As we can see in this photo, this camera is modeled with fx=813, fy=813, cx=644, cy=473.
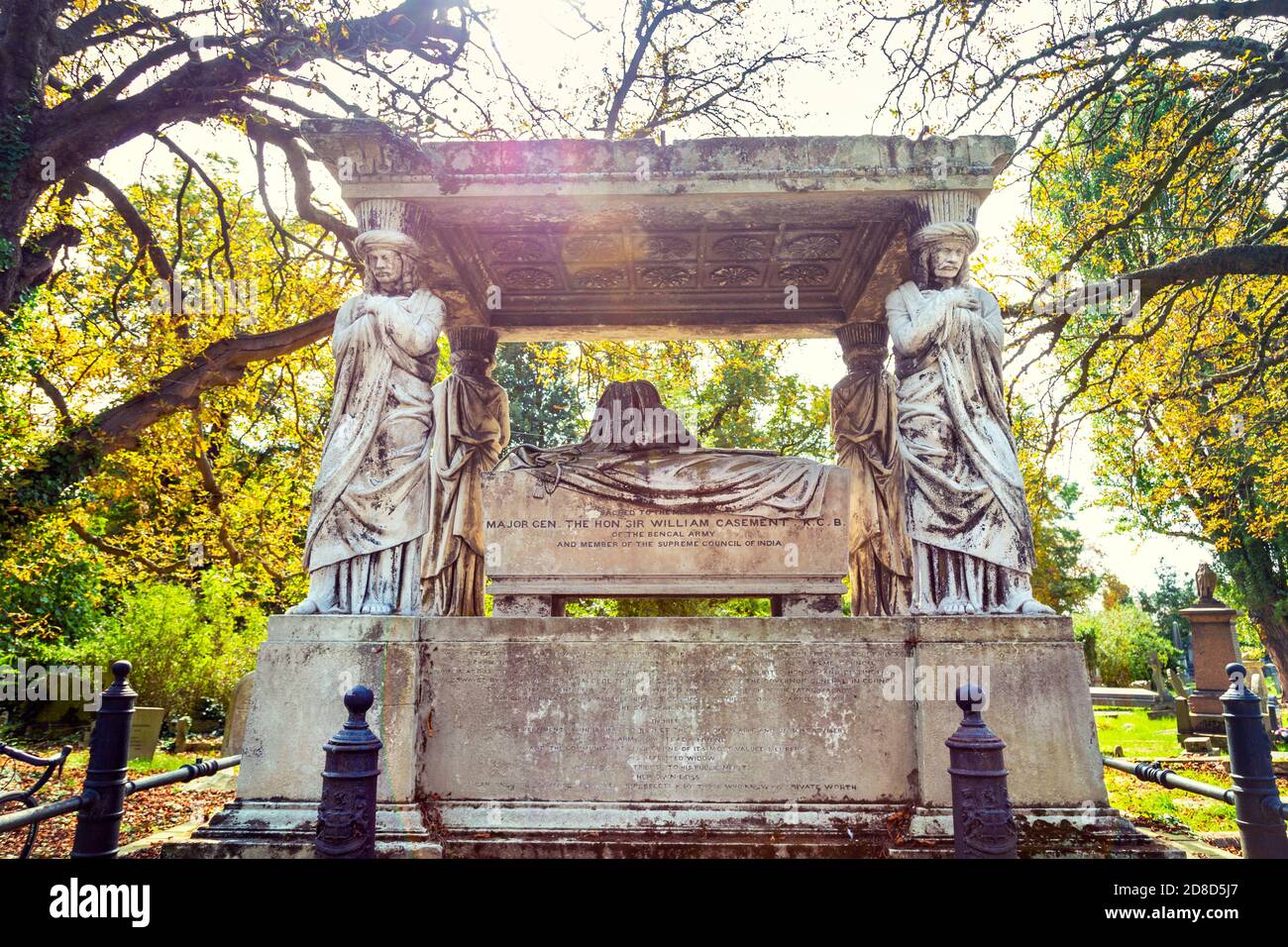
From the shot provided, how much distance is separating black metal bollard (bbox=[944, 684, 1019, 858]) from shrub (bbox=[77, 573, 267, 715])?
1604 centimetres

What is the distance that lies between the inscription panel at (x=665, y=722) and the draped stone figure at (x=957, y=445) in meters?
0.67

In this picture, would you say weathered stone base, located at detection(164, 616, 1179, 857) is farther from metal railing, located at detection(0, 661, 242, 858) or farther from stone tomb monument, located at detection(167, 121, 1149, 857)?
metal railing, located at detection(0, 661, 242, 858)

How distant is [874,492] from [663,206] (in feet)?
8.90

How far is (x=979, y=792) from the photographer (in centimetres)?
285

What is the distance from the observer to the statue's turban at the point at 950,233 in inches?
202

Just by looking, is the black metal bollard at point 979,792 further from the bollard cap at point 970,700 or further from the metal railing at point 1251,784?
the metal railing at point 1251,784

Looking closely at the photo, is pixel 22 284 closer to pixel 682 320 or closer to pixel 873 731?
pixel 682 320

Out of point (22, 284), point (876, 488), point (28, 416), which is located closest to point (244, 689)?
point (28, 416)

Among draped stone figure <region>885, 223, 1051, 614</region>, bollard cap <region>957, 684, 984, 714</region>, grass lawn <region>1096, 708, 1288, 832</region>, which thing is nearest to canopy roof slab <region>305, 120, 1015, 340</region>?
draped stone figure <region>885, 223, 1051, 614</region>

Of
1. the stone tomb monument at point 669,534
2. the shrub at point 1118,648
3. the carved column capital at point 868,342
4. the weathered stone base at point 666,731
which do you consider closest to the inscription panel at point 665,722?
the weathered stone base at point 666,731

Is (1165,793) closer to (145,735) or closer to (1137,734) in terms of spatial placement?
(1137,734)

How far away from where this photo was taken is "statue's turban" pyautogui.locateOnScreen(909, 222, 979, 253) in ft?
16.8

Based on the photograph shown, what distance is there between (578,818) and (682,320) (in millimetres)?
4651

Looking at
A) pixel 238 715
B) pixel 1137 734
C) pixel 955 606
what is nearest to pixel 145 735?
pixel 238 715
